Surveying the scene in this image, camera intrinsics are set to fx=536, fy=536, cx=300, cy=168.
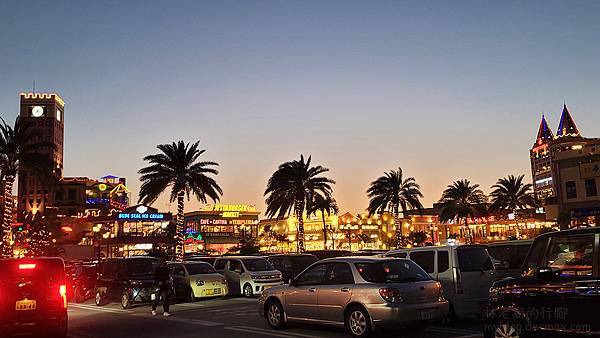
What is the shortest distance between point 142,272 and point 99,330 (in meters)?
6.37

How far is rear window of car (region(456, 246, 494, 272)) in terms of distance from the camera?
1267cm

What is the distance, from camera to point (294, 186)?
48.2m

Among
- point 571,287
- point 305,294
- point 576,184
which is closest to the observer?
point 571,287

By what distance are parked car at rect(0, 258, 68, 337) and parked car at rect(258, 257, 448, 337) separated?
16.8 ft

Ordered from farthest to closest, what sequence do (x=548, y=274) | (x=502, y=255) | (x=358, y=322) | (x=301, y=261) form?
(x=301, y=261)
(x=502, y=255)
(x=358, y=322)
(x=548, y=274)

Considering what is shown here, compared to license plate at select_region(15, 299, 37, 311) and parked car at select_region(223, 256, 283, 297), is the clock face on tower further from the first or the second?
license plate at select_region(15, 299, 37, 311)

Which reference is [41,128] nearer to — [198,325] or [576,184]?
[576,184]

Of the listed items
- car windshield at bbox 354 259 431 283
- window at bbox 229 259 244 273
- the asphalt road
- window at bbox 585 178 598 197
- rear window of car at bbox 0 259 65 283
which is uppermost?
window at bbox 585 178 598 197

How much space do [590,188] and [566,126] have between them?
143m

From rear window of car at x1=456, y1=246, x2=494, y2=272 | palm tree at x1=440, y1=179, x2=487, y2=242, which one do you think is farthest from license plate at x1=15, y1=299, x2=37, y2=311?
palm tree at x1=440, y1=179, x2=487, y2=242

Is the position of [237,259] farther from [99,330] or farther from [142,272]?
[99,330]

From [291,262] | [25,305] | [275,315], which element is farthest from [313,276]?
[291,262]

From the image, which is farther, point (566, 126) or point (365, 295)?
point (566, 126)

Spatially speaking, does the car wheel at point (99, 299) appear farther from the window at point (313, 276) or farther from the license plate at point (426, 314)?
the license plate at point (426, 314)
